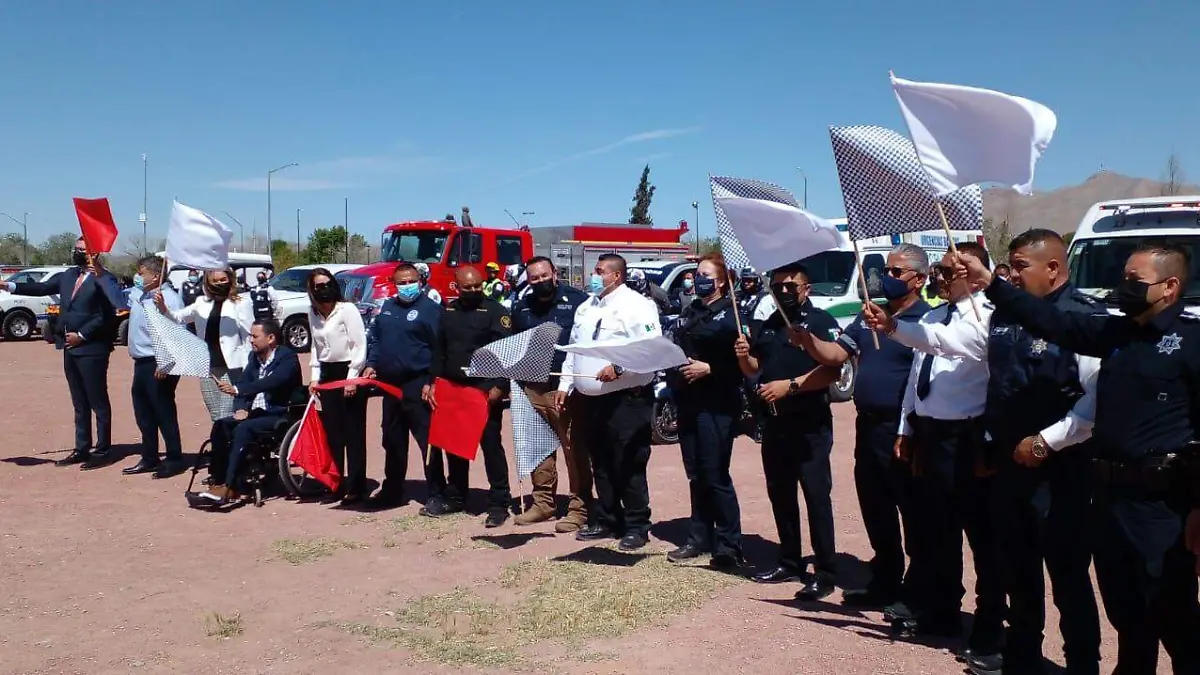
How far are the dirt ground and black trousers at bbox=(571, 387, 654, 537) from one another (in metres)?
0.31

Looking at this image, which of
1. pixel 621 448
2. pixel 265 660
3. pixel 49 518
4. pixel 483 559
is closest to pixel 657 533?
pixel 621 448

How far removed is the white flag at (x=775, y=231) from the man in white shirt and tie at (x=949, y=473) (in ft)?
2.28

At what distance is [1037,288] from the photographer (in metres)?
4.39

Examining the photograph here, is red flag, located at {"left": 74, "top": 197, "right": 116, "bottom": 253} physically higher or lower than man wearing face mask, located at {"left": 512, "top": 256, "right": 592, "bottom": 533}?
higher

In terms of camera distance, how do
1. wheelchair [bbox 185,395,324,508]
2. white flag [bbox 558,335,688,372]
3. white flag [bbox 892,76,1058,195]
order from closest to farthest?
white flag [bbox 892,76,1058,195] < white flag [bbox 558,335,688,372] < wheelchair [bbox 185,395,324,508]

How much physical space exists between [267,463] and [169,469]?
61.7 inches

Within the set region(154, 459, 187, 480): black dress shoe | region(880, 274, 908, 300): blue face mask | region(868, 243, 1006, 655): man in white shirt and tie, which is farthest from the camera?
region(154, 459, 187, 480): black dress shoe

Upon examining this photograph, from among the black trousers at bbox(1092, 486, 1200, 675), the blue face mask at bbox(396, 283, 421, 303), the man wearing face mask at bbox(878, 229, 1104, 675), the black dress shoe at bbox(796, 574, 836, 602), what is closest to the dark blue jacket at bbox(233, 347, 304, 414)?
the blue face mask at bbox(396, 283, 421, 303)

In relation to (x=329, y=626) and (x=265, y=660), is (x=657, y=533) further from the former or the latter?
(x=265, y=660)

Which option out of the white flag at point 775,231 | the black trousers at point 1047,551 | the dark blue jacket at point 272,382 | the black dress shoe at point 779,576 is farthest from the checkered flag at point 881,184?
the dark blue jacket at point 272,382

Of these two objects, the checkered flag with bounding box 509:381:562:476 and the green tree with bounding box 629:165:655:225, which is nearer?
the checkered flag with bounding box 509:381:562:476

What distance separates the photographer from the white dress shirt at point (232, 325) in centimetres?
935

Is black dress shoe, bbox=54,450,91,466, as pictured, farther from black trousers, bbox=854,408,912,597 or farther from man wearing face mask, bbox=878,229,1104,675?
man wearing face mask, bbox=878,229,1104,675

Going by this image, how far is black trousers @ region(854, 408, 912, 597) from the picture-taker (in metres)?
5.49
